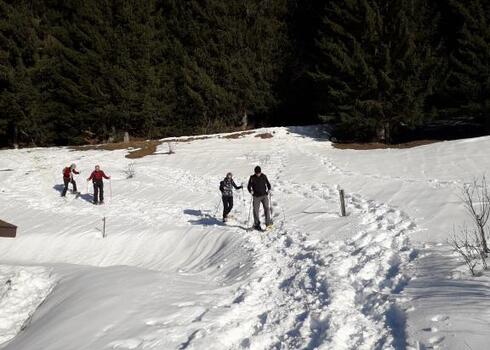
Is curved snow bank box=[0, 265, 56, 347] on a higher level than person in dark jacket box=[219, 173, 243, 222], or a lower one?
lower

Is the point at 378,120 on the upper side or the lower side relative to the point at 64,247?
upper

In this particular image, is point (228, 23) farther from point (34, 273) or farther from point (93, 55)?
point (34, 273)

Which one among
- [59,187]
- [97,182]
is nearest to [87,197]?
[97,182]

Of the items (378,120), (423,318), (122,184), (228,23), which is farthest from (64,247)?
(228,23)

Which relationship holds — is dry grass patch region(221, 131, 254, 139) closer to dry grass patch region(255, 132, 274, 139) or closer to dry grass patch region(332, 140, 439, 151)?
dry grass patch region(255, 132, 274, 139)

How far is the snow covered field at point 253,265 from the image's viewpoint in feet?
20.3

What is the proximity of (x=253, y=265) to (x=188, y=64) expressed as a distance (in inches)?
1179

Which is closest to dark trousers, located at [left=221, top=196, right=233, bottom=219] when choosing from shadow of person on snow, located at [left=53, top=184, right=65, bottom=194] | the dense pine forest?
shadow of person on snow, located at [left=53, top=184, right=65, bottom=194]

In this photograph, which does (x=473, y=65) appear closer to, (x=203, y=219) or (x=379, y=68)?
(x=379, y=68)

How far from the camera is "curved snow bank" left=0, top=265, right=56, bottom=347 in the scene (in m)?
9.20

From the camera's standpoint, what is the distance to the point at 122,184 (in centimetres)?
2242

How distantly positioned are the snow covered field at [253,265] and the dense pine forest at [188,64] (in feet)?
38.4

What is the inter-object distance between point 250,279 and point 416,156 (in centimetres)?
1643

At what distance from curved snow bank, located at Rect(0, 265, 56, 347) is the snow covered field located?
44 mm
